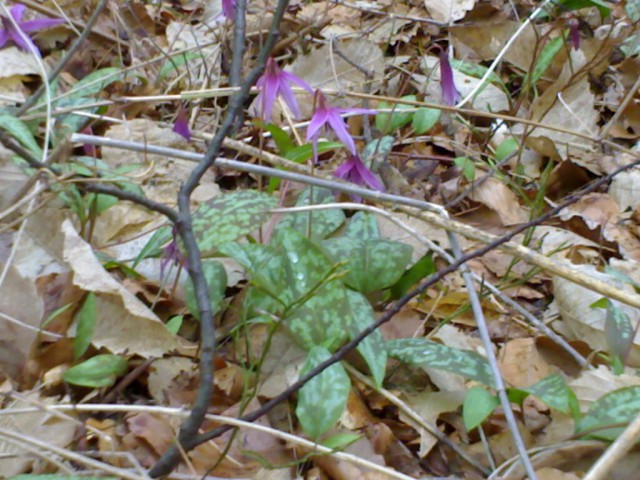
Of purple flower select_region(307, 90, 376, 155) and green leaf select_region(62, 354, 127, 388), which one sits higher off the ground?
purple flower select_region(307, 90, 376, 155)

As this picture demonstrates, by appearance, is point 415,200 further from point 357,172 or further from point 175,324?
point 175,324

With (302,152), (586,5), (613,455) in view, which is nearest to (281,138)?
(302,152)

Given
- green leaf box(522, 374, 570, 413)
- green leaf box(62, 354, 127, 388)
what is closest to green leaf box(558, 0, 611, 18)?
green leaf box(522, 374, 570, 413)

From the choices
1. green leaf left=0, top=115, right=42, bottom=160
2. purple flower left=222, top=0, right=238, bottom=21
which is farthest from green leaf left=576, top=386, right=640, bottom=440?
purple flower left=222, top=0, right=238, bottom=21

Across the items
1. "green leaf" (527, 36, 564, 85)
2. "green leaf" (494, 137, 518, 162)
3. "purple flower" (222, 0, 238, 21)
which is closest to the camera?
"purple flower" (222, 0, 238, 21)

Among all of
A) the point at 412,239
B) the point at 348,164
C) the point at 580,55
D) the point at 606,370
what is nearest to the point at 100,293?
the point at 348,164

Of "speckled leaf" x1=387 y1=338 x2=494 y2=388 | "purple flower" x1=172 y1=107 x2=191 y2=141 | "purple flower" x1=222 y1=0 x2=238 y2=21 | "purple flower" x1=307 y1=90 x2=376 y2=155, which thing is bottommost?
"speckled leaf" x1=387 y1=338 x2=494 y2=388

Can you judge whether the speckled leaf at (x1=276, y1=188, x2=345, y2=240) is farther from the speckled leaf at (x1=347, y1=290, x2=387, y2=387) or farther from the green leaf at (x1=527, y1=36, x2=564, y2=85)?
the green leaf at (x1=527, y1=36, x2=564, y2=85)

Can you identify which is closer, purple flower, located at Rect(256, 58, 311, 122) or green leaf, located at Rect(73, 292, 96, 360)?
green leaf, located at Rect(73, 292, 96, 360)

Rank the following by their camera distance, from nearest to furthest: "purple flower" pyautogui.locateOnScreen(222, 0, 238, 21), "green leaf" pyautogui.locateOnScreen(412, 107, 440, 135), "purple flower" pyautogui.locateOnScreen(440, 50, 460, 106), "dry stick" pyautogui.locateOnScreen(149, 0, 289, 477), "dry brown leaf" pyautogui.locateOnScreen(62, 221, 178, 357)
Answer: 1. "dry stick" pyautogui.locateOnScreen(149, 0, 289, 477)
2. "dry brown leaf" pyautogui.locateOnScreen(62, 221, 178, 357)
3. "purple flower" pyautogui.locateOnScreen(440, 50, 460, 106)
4. "purple flower" pyautogui.locateOnScreen(222, 0, 238, 21)
5. "green leaf" pyautogui.locateOnScreen(412, 107, 440, 135)
